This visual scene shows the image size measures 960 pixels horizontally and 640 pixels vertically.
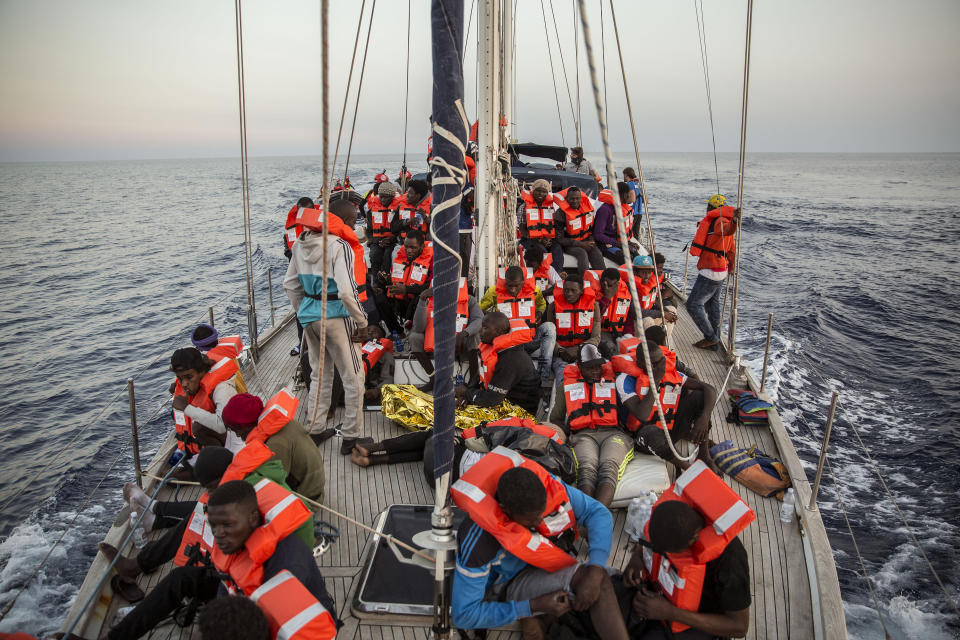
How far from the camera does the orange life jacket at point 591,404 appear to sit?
347cm

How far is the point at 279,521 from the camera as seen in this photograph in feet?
7.02

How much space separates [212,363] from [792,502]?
12.0 feet

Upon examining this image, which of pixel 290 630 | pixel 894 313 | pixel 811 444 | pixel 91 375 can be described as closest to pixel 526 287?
pixel 290 630

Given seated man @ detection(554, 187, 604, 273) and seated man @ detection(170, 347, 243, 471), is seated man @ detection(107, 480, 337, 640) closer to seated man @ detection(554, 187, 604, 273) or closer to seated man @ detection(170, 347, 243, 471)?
seated man @ detection(170, 347, 243, 471)

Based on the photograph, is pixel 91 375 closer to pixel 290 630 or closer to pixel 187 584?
pixel 187 584

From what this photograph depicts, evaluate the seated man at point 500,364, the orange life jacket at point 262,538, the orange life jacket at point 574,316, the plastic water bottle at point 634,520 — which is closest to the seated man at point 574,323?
the orange life jacket at point 574,316

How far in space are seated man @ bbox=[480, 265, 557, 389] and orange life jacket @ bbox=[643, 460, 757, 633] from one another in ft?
7.70

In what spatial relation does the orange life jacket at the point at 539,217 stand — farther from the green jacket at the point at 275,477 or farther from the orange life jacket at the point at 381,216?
the green jacket at the point at 275,477

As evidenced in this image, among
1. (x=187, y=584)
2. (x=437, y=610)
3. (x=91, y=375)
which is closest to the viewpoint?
(x=437, y=610)

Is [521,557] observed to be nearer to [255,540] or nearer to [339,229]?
[255,540]

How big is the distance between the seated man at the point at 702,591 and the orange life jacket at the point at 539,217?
426 centimetres

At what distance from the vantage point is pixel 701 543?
6.80ft

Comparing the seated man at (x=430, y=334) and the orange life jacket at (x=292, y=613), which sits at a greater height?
the seated man at (x=430, y=334)

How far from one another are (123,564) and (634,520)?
8.50 feet
